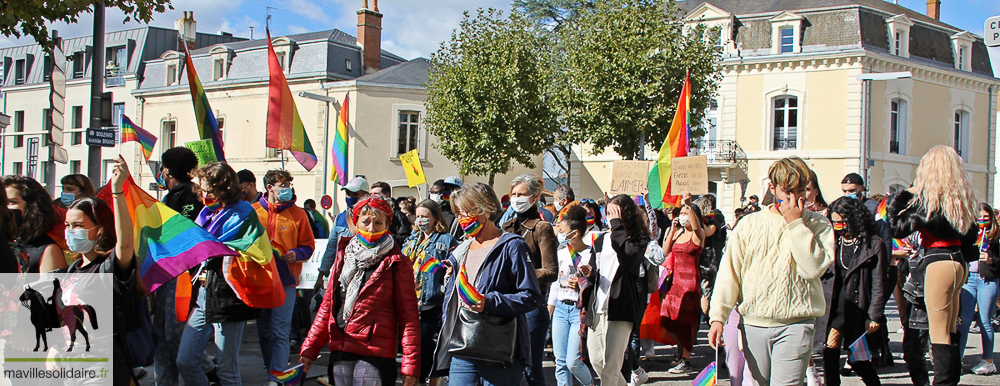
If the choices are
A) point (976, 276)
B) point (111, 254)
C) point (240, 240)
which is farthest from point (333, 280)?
point (976, 276)

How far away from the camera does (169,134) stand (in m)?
34.7

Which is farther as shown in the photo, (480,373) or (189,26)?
(189,26)

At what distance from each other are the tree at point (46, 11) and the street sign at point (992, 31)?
10.9 meters

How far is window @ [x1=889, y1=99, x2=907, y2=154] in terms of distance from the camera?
30.0 meters

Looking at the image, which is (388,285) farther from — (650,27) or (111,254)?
(650,27)

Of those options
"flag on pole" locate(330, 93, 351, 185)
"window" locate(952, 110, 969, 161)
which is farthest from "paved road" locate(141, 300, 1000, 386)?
"window" locate(952, 110, 969, 161)

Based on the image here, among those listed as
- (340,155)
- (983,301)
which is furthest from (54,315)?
(340,155)

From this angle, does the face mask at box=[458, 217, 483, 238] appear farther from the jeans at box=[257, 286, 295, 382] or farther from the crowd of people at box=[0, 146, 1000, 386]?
the jeans at box=[257, 286, 295, 382]

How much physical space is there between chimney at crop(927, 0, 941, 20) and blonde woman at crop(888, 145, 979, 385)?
115 ft

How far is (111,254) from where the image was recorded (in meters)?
4.09

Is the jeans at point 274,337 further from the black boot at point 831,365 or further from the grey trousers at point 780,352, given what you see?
the black boot at point 831,365

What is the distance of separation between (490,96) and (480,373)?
65.2ft

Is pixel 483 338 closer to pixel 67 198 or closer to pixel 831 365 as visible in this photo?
pixel 831 365

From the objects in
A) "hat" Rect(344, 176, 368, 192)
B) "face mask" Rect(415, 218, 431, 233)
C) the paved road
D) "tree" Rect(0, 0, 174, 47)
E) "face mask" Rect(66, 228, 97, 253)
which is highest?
"tree" Rect(0, 0, 174, 47)
